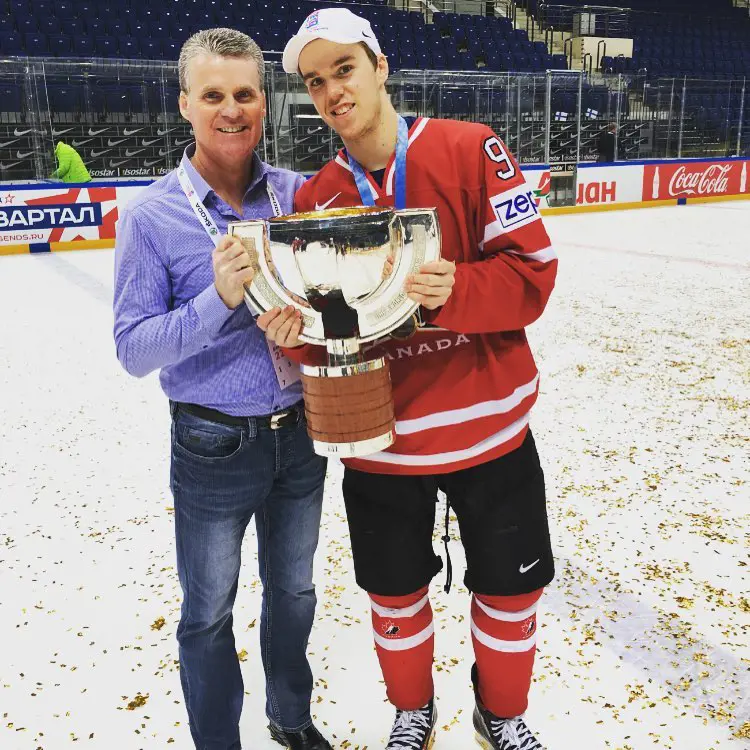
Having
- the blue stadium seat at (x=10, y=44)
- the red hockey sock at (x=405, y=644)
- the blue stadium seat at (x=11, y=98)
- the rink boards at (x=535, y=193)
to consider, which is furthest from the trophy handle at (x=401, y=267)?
the blue stadium seat at (x=10, y=44)

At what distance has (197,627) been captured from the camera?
1.32 m

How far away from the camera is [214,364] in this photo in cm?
124

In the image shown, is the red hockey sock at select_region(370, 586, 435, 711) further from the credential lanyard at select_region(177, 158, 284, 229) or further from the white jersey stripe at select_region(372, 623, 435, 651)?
the credential lanyard at select_region(177, 158, 284, 229)

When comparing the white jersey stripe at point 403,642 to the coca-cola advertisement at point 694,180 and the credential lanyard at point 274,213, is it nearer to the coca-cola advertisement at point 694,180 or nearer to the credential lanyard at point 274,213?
the credential lanyard at point 274,213

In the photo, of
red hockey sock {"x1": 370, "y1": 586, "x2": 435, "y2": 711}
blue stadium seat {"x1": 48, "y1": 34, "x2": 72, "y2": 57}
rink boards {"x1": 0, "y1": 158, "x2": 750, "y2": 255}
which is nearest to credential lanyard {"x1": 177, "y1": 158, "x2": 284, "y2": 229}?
red hockey sock {"x1": 370, "y1": 586, "x2": 435, "y2": 711}

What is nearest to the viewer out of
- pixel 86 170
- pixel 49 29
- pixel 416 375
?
pixel 416 375

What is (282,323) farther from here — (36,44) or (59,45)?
(59,45)

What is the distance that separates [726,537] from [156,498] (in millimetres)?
1865

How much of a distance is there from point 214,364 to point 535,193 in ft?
37.6

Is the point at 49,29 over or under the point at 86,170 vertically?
over

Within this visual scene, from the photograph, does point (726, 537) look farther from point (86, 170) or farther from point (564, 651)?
point (86, 170)

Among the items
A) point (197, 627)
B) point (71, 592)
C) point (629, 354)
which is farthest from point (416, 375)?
point (629, 354)

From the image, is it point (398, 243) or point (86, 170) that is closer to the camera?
point (398, 243)

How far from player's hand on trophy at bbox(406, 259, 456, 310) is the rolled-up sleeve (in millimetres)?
285
